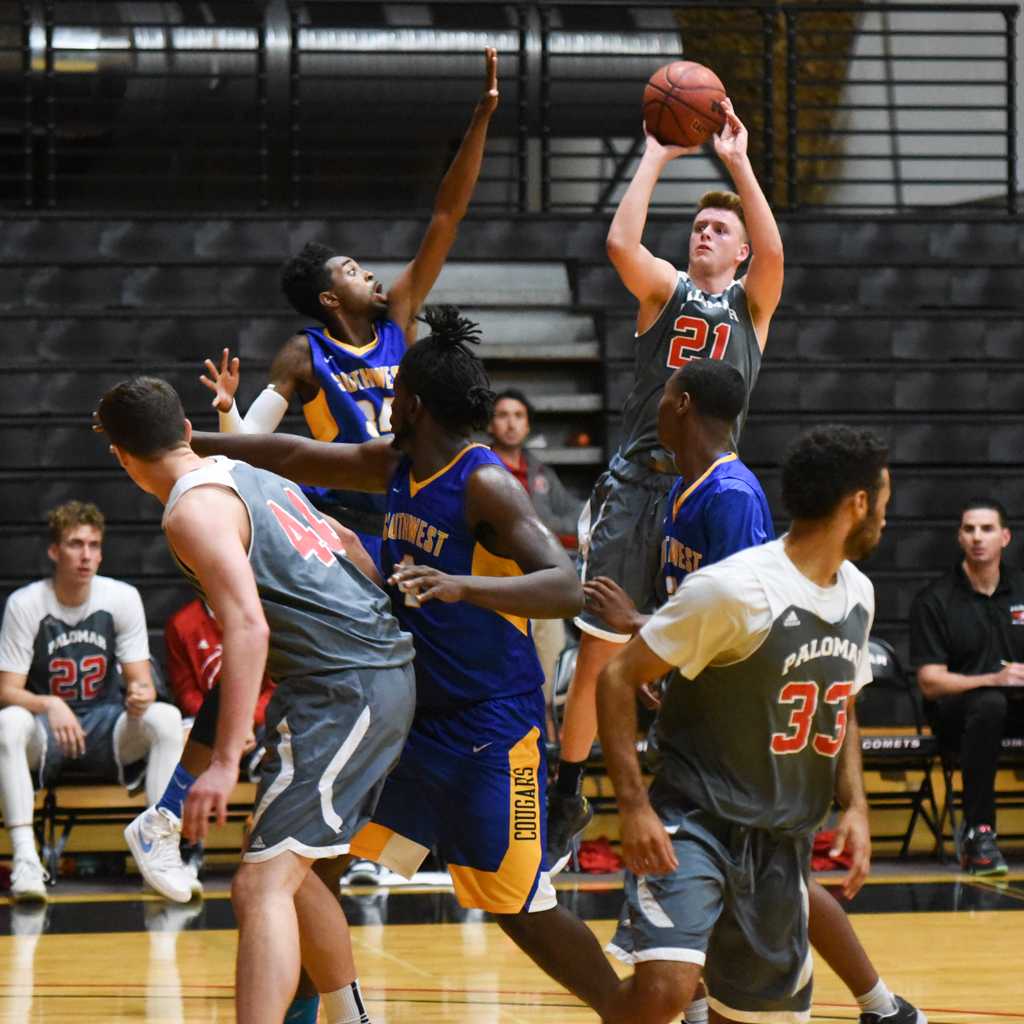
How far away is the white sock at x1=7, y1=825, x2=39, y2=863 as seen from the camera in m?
6.93

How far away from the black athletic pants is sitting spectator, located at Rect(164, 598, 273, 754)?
2.88m

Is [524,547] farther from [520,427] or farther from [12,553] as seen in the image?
[12,553]

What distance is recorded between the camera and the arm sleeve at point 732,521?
13.6ft

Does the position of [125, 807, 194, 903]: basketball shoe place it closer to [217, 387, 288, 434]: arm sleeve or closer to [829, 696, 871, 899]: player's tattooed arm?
[217, 387, 288, 434]: arm sleeve

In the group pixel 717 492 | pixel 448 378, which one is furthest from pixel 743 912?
pixel 448 378

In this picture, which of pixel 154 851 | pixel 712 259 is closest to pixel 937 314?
pixel 712 259

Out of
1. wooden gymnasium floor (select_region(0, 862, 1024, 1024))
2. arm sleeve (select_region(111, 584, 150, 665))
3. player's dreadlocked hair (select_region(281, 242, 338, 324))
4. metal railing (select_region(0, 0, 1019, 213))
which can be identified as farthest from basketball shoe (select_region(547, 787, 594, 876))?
metal railing (select_region(0, 0, 1019, 213))

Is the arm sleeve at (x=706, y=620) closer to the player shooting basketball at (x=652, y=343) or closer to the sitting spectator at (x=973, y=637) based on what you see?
the player shooting basketball at (x=652, y=343)

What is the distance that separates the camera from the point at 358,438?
5711 mm

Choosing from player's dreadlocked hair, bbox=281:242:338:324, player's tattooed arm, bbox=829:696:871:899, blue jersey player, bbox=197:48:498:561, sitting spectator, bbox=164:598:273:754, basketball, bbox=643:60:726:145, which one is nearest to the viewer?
player's tattooed arm, bbox=829:696:871:899

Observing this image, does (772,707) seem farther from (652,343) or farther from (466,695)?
(652,343)

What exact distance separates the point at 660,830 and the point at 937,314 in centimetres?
687

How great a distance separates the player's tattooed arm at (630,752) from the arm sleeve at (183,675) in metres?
4.59

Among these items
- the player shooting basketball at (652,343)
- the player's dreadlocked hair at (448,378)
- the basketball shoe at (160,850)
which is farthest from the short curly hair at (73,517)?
the player's dreadlocked hair at (448,378)
